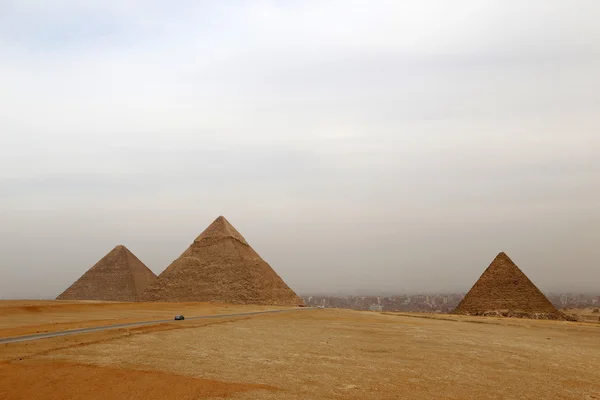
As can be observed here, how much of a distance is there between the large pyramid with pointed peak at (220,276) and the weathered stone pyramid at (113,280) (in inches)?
562

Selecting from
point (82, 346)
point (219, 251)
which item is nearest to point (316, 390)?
point (82, 346)

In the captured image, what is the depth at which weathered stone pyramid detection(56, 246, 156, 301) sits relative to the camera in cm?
8350

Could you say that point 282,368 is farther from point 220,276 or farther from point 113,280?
point 113,280

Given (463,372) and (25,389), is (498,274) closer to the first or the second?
(463,372)

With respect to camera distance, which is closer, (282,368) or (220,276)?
(282,368)

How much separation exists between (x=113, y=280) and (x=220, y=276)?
85.8 ft

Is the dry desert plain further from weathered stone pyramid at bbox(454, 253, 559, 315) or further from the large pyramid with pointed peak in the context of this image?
the large pyramid with pointed peak

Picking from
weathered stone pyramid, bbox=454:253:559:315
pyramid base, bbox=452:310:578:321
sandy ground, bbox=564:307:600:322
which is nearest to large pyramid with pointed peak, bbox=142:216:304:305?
weathered stone pyramid, bbox=454:253:559:315

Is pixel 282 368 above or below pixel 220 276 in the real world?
below

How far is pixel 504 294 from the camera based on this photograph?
56.8 metres

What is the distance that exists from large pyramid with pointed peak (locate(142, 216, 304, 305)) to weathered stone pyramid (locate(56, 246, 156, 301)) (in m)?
14.3

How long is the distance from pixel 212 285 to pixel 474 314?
117ft

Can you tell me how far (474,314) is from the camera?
57.8 metres

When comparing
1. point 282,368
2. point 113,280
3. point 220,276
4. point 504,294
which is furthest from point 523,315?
point 113,280
